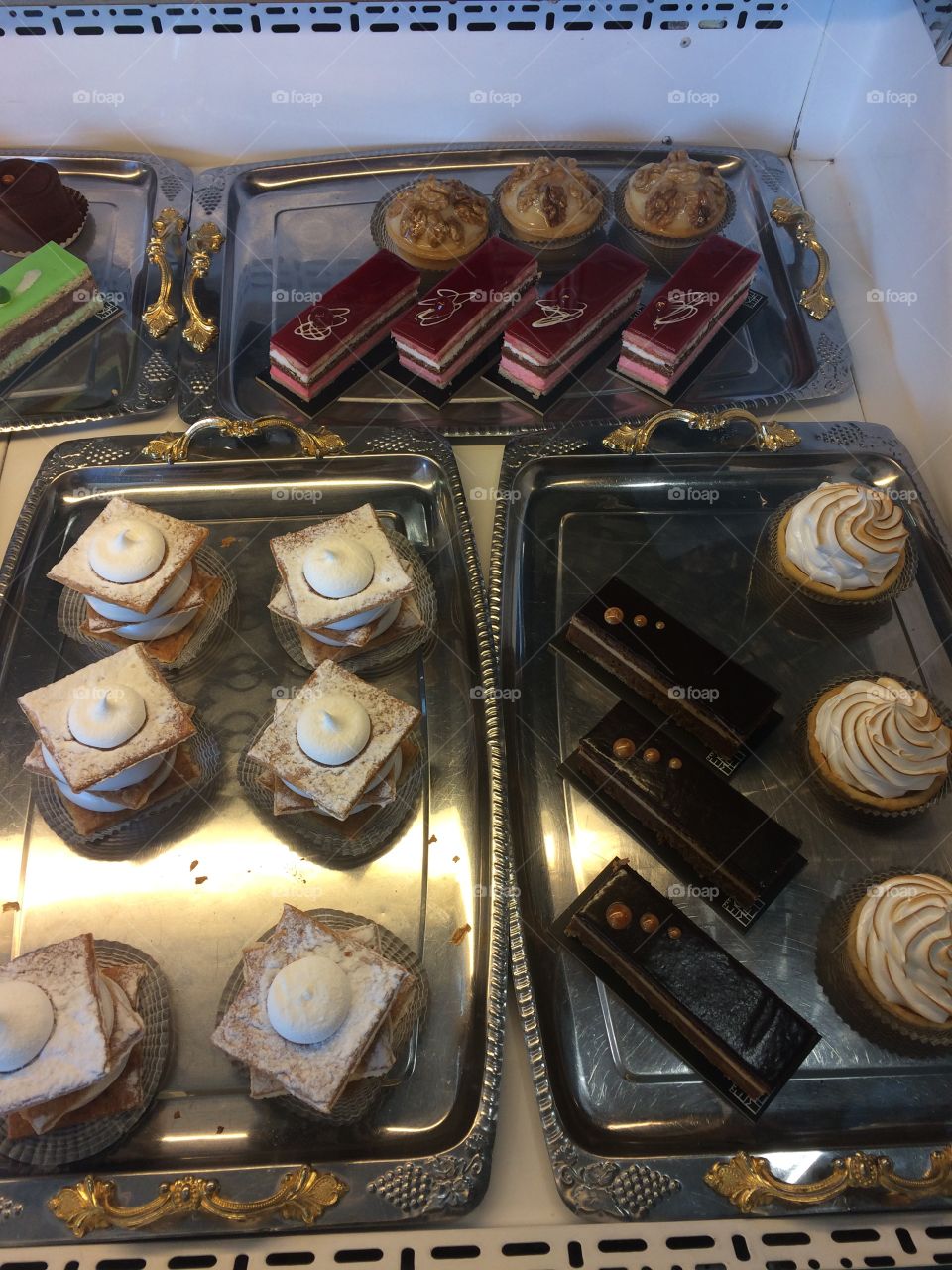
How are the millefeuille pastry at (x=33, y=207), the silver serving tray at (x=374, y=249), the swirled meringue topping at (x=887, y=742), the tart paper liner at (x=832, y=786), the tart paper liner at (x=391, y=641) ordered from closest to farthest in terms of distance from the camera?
the swirled meringue topping at (x=887, y=742), the tart paper liner at (x=832, y=786), the tart paper liner at (x=391, y=641), the silver serving tray at (x=374, y=249), the millefeuille pastry at (x=33, y=207)

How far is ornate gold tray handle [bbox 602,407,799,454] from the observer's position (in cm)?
340

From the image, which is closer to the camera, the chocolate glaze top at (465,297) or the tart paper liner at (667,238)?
the chocolate glaze top at (465,297)

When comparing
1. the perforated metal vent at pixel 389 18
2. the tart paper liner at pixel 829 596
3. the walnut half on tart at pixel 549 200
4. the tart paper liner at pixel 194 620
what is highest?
the perforated metal vent at pixel 389 18

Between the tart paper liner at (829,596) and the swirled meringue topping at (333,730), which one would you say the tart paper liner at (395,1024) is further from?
the tart paper liner at (829,596)

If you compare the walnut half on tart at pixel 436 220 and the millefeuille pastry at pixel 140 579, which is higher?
the walnut half on tart at pixel 436 220

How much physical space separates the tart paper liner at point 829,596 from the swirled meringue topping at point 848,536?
6 cm

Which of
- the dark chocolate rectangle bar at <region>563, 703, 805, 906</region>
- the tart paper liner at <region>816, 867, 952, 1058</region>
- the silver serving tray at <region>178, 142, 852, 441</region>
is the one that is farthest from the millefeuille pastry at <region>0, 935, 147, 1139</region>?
the silver serving tray at <region>178, 142, 852, 441</region>

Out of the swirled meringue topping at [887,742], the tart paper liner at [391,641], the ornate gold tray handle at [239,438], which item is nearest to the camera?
the swirled meringue topping at [887,742]

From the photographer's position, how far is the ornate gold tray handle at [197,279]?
3.63m

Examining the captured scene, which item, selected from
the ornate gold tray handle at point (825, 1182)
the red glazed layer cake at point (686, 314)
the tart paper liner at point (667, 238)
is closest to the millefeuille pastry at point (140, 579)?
the red glazed layer cake at point (686, 314)

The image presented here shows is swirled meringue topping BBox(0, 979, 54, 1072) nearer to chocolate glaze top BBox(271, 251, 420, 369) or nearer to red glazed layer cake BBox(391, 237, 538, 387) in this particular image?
chocolate glaze top BBox(271, 251, 420, 369)

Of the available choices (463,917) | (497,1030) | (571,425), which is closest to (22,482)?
(571,425)

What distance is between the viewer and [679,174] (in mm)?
3867

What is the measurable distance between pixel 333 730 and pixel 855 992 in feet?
5.23
